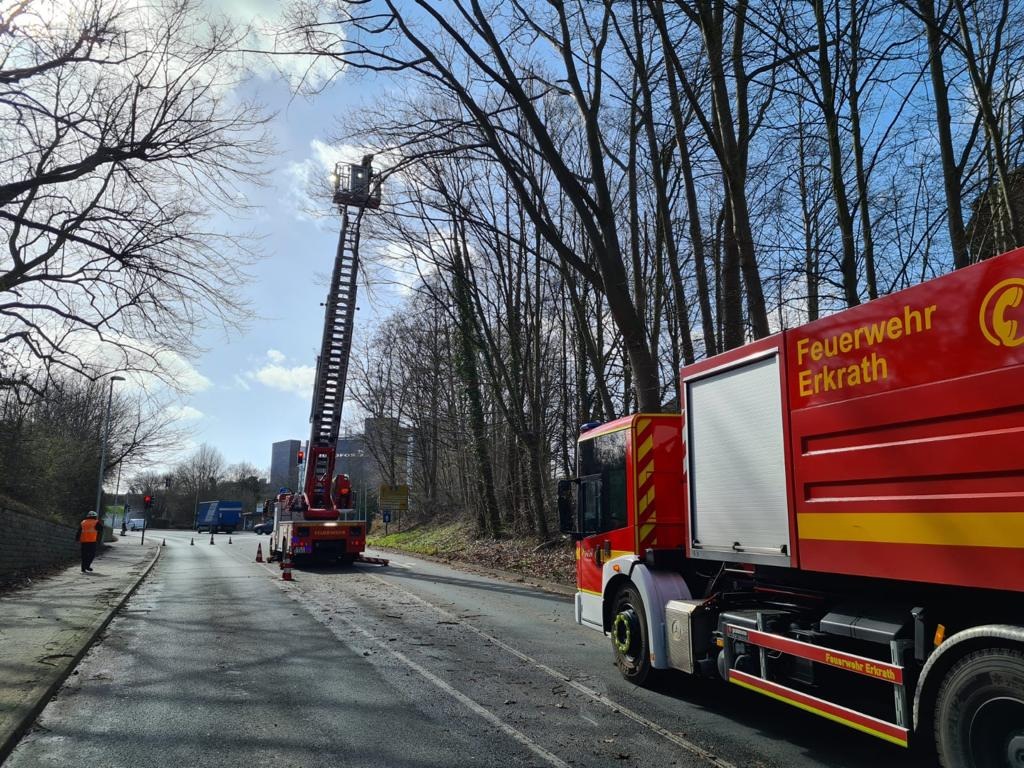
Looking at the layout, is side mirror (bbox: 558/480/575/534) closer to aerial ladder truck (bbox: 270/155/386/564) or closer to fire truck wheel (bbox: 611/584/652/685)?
fire truck wheel (bbox: 611/584/652/685)

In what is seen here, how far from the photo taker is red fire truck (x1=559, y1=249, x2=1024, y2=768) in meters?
3.57

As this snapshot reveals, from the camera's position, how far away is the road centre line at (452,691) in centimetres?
495

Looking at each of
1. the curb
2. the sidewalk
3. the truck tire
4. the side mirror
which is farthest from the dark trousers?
the truck tire

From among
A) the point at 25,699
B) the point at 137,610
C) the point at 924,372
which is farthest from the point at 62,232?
the point at 924,372

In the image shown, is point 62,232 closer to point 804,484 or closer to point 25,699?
point 25,699

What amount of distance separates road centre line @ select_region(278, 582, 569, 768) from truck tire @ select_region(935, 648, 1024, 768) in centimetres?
231

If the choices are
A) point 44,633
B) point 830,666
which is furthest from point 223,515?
point 830,666

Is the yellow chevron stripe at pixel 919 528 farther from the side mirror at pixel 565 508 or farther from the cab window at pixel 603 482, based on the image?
the side mirror at pixel 565 508

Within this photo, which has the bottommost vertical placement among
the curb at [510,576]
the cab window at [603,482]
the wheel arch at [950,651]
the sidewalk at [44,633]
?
the curb at [510,576]

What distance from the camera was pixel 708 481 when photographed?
240 inches

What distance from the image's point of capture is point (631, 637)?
6809 mm

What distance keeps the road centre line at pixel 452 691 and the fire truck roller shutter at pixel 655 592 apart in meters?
1.57

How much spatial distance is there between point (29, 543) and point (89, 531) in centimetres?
138

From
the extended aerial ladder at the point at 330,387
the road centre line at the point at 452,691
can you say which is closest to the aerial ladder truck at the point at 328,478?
the extended aerial ladder at the point at 330,387
